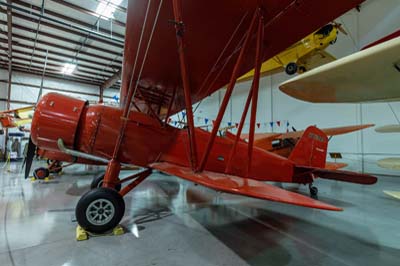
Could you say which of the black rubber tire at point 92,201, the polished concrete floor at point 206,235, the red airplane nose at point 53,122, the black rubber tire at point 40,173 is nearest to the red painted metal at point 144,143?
the red airplane nose at point 53,122

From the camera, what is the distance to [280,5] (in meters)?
1.71

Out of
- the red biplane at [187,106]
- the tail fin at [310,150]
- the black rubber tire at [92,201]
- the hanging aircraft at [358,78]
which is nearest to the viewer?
the hanging aircraft at [358,78]

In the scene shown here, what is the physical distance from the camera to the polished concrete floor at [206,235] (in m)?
1.90

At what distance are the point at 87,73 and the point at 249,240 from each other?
15.3 m

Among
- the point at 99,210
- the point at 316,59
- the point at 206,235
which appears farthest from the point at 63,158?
the point at 316,59

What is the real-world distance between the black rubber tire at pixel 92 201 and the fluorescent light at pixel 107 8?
21.3 feet

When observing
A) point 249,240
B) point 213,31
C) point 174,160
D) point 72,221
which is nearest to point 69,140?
point 72,221

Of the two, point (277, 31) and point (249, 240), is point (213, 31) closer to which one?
point (277, 31)

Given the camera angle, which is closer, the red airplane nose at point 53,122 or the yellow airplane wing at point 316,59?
the red airplane nose at point 53,122

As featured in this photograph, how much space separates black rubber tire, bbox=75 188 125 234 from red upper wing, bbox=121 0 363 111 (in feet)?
4.86

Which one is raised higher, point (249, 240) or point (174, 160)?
point (174, 160)

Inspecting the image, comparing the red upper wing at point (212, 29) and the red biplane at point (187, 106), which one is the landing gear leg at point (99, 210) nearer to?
the red biplane at point (187, 106)

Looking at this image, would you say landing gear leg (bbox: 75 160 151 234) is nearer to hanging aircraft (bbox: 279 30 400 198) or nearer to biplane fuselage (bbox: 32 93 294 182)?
biplane fuselage (bbox: 32 93 294 182)

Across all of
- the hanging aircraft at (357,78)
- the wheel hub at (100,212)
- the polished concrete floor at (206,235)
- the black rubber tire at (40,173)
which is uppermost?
the hanging aircraft at (357,78)
